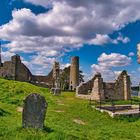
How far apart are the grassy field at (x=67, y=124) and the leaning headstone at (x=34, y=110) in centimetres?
55

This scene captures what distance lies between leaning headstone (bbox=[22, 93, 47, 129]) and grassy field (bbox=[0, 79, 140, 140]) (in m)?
0.55

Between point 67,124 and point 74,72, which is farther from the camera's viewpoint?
point 74,72

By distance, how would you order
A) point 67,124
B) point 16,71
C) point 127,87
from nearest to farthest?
point 67,124, point 127,87, point 16,71

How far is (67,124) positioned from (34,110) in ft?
16.4

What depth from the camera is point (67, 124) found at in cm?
2030

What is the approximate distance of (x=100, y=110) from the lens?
28.0m

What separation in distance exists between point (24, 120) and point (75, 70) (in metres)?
63.0

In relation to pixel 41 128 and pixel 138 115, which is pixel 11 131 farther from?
pixel 138 115

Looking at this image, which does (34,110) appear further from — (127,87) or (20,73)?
(20,73)

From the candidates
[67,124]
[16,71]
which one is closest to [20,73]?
[16,71]

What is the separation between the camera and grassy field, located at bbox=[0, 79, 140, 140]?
566 inches

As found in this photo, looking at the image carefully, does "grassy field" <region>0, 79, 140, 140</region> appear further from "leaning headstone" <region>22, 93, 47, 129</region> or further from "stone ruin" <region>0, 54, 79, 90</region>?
"stone ruin" <region>0, 54, 79, 90</region>

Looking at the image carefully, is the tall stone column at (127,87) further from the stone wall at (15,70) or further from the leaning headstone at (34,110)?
the leaning headstone at (34,110)

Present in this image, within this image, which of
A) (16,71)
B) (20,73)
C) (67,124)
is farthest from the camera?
(20,73)
